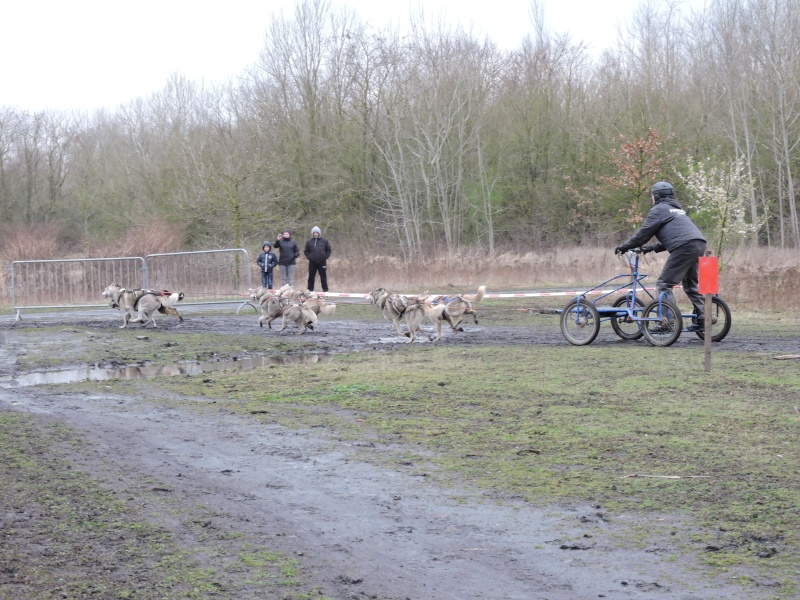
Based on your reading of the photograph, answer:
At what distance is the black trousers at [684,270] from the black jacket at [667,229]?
10cm

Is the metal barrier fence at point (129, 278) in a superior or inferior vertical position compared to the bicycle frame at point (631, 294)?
superior

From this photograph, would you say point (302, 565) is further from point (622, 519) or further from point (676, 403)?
point (676, 403)

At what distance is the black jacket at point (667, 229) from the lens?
547 inches

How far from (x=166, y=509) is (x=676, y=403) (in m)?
5.46

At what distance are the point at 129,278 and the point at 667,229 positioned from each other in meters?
15.8

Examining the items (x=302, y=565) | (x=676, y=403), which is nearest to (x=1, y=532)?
(x=302, y=565)

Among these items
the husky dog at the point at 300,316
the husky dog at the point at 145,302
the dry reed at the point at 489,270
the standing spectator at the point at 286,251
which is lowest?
the husky dog at the point at 300,316

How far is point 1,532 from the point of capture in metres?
5.61

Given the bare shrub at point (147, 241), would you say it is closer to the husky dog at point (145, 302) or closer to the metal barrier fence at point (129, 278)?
the metal barrier fence at point (129, 278)

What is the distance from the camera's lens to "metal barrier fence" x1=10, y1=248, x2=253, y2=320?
24.5 meters

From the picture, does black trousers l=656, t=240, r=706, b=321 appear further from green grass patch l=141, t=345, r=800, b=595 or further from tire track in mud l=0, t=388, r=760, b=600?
tire track in mud l=0, t=388, r=760, b=600

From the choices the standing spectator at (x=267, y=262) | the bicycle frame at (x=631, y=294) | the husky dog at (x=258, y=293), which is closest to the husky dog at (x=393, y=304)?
the bicycle frame at (x=631, y=294)

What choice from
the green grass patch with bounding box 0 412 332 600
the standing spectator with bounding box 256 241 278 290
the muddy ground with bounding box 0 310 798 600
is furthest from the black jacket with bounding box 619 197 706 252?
the standing spectator with bounding box 256 241 278 290

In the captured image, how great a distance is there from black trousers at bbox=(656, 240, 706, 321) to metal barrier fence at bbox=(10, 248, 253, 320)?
1304 centimetres
